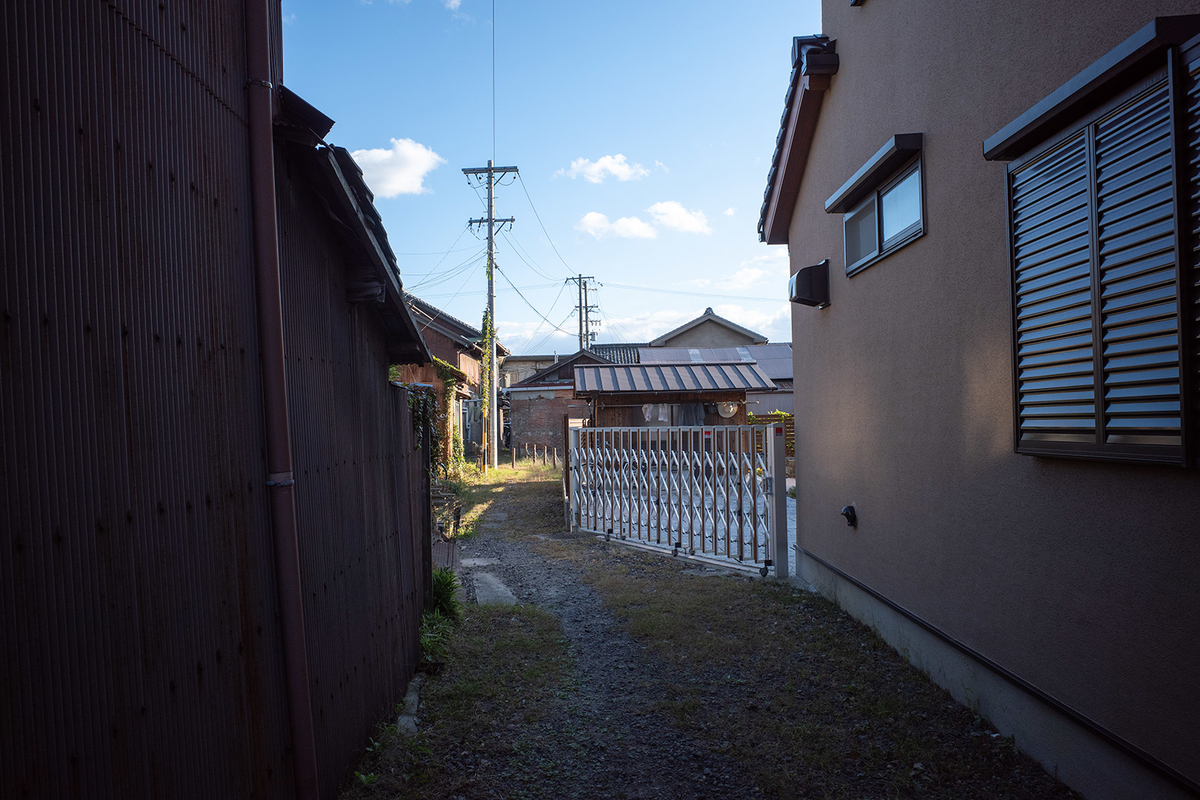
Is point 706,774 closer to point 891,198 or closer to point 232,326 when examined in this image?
point 232,326

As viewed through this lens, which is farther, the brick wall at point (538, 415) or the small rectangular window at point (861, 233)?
the brick wall at point (538, 415)

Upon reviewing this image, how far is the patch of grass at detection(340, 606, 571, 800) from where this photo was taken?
3.34 m

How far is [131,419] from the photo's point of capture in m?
1.91

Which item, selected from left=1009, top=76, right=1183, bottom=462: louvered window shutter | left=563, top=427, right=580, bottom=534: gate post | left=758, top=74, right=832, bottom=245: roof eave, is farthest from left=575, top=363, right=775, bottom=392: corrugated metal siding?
left=1009, top=76, right=1183, bottom=462: louvered window shutter

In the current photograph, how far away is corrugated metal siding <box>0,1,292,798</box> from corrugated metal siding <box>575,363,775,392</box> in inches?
464

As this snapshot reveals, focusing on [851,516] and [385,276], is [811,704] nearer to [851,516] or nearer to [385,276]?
[851,516]

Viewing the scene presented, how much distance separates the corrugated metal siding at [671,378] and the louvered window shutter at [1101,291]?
1092 centimetres

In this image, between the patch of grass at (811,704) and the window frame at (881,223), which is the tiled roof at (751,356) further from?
the patch of grass at (811,704)

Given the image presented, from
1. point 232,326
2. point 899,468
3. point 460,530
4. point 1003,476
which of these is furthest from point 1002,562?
point 460,530

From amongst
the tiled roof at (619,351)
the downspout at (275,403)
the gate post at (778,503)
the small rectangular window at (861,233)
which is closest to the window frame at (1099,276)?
the small rectangular window at (861,233)

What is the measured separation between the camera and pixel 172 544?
2.04m

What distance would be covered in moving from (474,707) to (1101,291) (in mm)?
3621

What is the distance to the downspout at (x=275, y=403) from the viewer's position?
2623 mm

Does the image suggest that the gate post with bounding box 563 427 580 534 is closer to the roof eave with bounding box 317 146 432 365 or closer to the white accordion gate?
the white accordion gate
